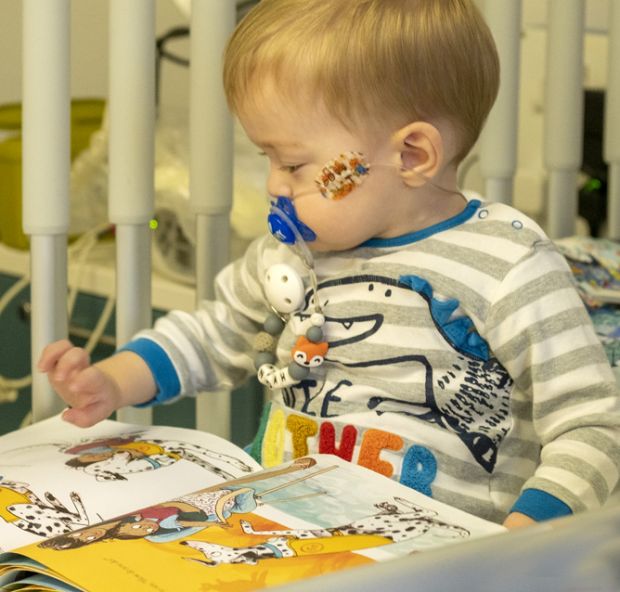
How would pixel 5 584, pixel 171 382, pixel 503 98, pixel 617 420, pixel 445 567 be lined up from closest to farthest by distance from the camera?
1. pixel 445 567
2. pixel 5 584
3. pixel 617 420
4. pixel 171 382
5. pixel 503 98

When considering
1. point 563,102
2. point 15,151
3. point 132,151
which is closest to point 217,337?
point 132,151

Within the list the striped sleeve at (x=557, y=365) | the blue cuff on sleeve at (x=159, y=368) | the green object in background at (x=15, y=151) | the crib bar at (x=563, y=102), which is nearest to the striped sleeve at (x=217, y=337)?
the blue cuff on sleeve at (x=159, y=368)

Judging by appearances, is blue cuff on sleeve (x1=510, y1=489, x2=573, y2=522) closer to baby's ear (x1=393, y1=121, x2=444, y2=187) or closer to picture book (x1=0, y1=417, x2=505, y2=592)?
picture book (x1=0, y1=417, x2=505, y2=592)

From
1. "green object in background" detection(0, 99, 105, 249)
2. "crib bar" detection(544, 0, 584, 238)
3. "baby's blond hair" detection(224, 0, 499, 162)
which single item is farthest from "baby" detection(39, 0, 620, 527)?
"green object in background" detection(0, 99, 105, 249)

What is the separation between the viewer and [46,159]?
2.94 feet

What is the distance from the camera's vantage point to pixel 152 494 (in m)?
0.75

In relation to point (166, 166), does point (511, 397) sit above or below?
below

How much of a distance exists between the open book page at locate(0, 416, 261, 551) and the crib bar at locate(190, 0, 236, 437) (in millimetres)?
185

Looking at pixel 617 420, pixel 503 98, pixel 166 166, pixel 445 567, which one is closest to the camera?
pixel 445 567

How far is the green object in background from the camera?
4.88ft

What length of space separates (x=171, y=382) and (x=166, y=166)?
0.55 meters

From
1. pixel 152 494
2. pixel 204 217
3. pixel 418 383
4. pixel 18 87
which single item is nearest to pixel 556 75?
pixel 204 217

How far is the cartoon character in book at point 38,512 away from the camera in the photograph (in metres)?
0.71

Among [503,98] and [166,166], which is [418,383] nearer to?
[503,98]
